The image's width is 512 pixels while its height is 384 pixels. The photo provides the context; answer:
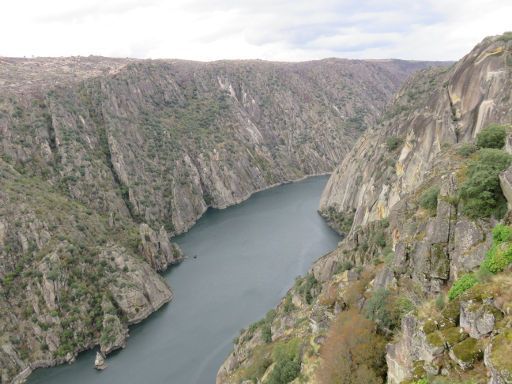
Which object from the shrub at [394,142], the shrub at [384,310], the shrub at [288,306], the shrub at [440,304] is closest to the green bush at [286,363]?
the shrub at [384,310]

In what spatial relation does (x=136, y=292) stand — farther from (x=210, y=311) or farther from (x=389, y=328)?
(x=389, y=328)

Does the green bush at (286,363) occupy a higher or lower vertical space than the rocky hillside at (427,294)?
lower

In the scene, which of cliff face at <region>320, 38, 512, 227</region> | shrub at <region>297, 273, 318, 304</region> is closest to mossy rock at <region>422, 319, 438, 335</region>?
cliff face at <region>320, 38, 512, 227</region>

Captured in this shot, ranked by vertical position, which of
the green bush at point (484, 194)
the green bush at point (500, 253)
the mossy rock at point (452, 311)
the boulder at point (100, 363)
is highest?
the green bush at point (484, 194)

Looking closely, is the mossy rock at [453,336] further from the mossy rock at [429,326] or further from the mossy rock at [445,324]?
the mossy rock at [429,326]

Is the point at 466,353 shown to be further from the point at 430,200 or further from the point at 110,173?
the point at 110,173

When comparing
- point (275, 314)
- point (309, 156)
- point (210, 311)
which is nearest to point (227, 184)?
point (309, 156)
